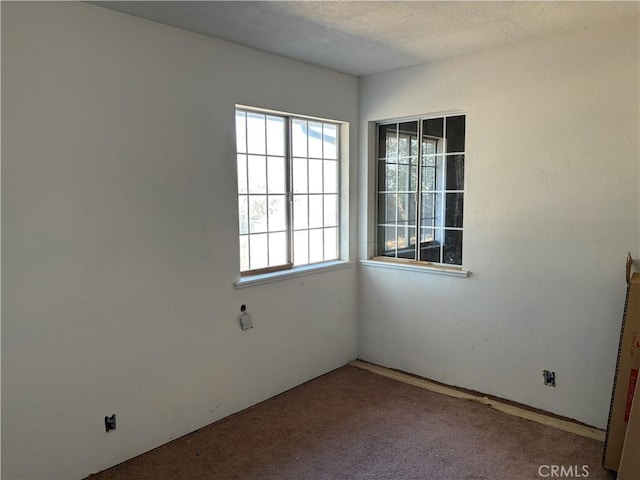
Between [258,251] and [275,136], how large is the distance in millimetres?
866

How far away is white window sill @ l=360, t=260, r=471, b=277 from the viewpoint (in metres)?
3.49

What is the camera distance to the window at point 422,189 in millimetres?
3557

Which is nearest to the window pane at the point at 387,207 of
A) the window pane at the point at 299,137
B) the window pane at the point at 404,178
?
the window pane at the point at 404,178

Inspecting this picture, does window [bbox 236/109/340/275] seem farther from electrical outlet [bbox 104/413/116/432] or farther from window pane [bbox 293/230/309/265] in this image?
electrical outlet [bbox 104/413/116/432]

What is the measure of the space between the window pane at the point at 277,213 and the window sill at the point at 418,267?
90 cm

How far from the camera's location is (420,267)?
3.67 metres

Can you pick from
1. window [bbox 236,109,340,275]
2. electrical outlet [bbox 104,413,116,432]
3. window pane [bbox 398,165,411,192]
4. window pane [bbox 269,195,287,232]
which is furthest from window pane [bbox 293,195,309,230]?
electrical outlet [bbox 104,413,116,432]

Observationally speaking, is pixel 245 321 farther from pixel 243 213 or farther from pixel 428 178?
pixel 428 178

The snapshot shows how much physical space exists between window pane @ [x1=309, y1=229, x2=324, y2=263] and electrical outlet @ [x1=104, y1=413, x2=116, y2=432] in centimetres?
182

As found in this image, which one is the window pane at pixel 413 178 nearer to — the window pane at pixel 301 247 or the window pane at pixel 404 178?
the window pane at pixel 404 178

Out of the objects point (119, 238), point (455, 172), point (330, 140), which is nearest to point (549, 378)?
point (455, 172)

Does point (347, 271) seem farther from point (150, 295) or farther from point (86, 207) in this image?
point (86, 207)

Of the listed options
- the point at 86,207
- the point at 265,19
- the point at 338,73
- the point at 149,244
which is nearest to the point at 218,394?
the point at 149,244

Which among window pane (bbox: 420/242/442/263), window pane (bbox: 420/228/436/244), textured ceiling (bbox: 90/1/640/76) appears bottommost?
window pane (bbox: 420/242/442/263)
